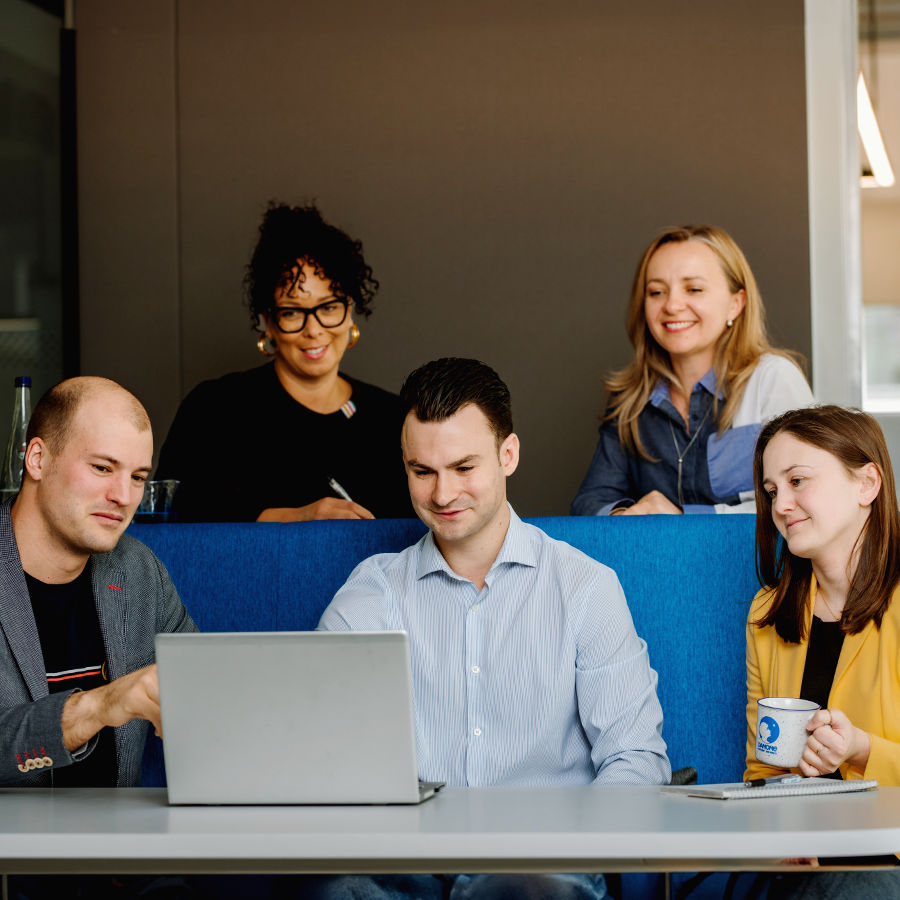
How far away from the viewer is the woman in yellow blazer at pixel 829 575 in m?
1.80

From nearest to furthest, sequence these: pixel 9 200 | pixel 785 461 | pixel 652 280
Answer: pixel 785 461, pixel 652 280, pixel 9 200

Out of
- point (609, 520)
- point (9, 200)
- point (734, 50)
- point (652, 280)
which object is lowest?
point (609, 520)

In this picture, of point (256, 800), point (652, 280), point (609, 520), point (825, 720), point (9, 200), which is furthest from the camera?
point (9, 200)

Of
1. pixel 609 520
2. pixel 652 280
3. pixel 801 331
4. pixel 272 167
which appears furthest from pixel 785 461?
pixel 272 167

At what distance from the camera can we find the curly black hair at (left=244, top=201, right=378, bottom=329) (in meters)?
2.95

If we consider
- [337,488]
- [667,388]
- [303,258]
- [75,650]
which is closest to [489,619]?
[75,650]

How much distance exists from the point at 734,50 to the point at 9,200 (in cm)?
244

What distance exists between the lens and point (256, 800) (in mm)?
1329

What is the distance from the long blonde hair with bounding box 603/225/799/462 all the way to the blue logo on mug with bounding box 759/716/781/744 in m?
1.27

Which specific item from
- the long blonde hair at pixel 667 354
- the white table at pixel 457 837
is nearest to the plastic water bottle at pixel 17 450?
the white table at pixel 457 837

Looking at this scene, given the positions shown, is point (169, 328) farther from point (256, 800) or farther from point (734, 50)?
point (256, 800)

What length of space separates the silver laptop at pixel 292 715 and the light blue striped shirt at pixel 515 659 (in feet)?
2.02

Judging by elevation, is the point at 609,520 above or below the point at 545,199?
below

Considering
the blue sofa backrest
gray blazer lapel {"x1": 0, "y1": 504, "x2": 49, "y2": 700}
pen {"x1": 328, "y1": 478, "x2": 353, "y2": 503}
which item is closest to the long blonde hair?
the blue sofa backrest
